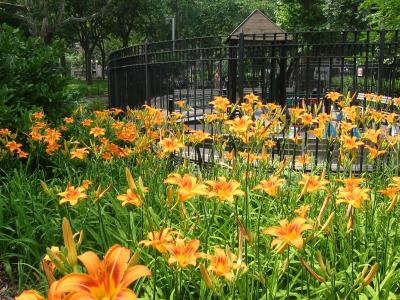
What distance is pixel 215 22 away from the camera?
138 ft

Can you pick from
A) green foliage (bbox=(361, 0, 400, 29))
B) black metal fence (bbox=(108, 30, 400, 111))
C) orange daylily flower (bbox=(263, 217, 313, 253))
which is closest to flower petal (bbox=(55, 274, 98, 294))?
orange daylily flower (bbox=(263, 217, 313, 253))

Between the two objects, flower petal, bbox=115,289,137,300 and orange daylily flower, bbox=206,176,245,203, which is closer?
flower petal, bbox=115,289,137,300

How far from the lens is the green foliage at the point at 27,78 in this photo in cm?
470

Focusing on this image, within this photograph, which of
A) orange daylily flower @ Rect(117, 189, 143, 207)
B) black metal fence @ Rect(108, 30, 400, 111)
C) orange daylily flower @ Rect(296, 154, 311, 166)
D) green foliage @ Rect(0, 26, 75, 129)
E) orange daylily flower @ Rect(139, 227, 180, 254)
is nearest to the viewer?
orange daylily flower @ Rect(139, 227, 180, 254)

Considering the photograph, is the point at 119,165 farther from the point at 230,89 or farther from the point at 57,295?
the point at 230,89

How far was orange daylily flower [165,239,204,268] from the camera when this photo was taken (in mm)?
1400

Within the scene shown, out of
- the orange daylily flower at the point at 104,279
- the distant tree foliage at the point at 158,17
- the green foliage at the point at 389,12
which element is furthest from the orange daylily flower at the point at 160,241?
the distant tree foliage at the point at 158,17

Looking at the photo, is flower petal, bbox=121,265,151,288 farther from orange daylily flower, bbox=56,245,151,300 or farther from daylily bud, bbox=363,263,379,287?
daylily bud, bbox=363,263,379,287

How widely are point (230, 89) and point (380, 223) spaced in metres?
7.10

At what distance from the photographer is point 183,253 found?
56.1 inches

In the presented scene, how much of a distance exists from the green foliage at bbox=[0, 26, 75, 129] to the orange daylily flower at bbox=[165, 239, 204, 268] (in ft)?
11.3

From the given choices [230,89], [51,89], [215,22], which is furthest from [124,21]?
[51,89]

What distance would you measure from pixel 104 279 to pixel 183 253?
1.69 ft

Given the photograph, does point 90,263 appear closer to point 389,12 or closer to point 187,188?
point 187,188
